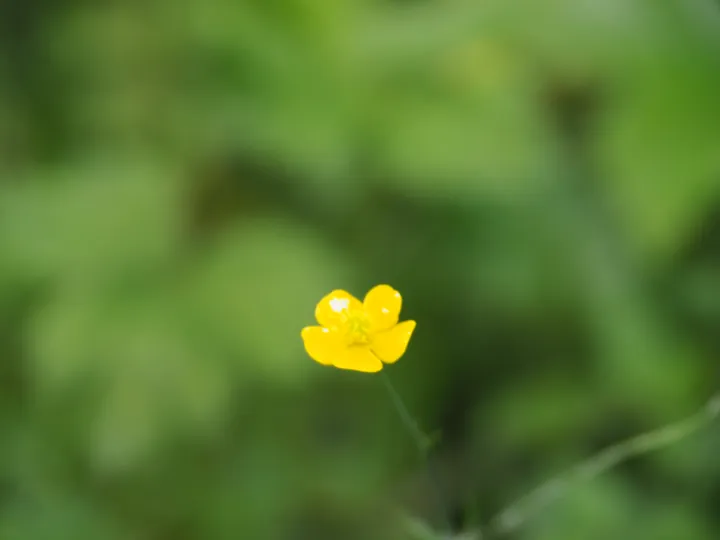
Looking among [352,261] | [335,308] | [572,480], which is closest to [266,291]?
[352,261]

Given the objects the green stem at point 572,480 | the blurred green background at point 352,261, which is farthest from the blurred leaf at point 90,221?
the green stem at point 572,480

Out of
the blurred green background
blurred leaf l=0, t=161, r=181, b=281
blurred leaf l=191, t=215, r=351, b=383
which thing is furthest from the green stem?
blurred leaf l=0, t=161, r=181, b=281

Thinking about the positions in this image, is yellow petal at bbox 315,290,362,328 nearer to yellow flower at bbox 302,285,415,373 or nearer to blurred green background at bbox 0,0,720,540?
→ yellow flower at bbox 302,285,415,373

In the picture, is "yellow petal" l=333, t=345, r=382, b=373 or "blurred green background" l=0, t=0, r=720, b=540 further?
"blurred green background" l=0, t=0, r=720, b=540

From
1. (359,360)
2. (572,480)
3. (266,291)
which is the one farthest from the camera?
(266,291)

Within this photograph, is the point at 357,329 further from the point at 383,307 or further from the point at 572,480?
the point at 572,480

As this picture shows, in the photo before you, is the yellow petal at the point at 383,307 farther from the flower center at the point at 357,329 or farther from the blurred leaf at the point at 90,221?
the blurred leaf at the point at 90,221

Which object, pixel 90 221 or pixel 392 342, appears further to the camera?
pixel 90 221
